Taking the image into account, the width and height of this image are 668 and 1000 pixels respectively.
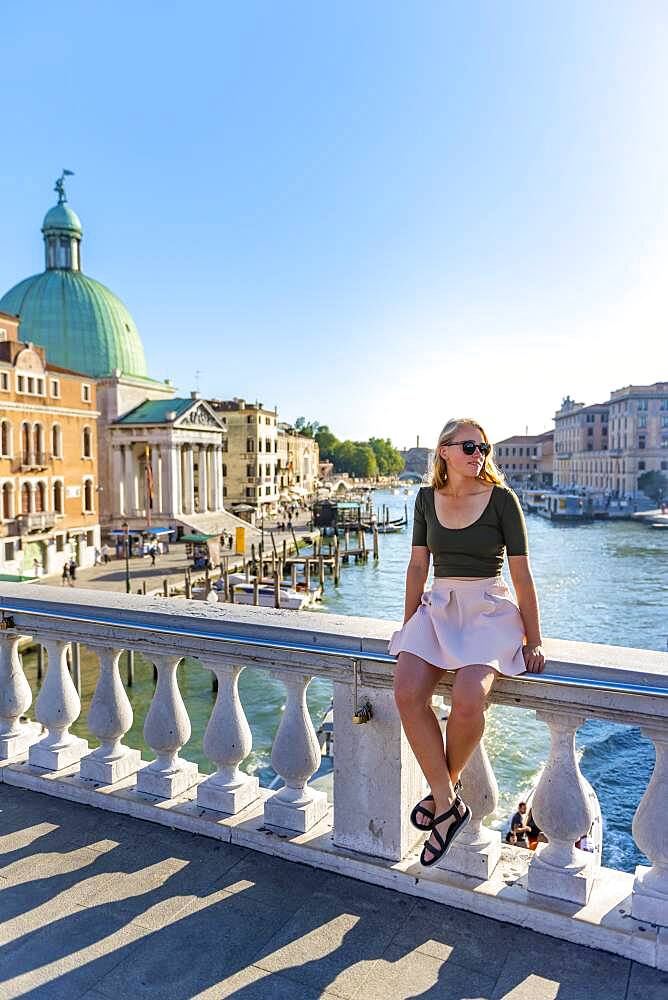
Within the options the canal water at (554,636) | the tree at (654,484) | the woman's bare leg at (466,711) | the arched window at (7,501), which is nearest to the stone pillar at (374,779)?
the woman's bare leg at (466,711)

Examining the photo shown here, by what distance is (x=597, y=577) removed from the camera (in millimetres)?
41938

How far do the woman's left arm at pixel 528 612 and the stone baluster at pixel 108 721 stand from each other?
1.92 meters

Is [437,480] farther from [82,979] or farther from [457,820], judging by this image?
[82,979]

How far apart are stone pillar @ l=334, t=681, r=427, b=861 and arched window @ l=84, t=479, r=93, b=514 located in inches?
1430

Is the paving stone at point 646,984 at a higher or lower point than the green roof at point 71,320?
lower

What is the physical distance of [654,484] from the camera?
99.8 m

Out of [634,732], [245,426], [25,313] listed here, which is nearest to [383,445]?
[245,426]

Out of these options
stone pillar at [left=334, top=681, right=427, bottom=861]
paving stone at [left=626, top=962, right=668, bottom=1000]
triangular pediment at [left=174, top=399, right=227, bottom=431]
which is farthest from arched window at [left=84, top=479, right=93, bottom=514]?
paving stone at [left=626, top=962, right=668, bottom=1000]

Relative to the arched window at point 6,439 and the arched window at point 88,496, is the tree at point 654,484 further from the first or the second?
the arched window at point 6,439

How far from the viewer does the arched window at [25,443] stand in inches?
1288

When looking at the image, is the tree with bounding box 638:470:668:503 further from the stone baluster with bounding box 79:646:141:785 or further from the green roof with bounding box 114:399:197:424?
the stone baluster with bounding box 79:646:141:785

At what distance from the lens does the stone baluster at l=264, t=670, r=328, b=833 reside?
3.03 metres

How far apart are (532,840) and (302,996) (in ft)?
27.5

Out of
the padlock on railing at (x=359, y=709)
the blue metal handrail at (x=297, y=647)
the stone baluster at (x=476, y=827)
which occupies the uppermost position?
the blue metal handrail at (x=297, y=647)
